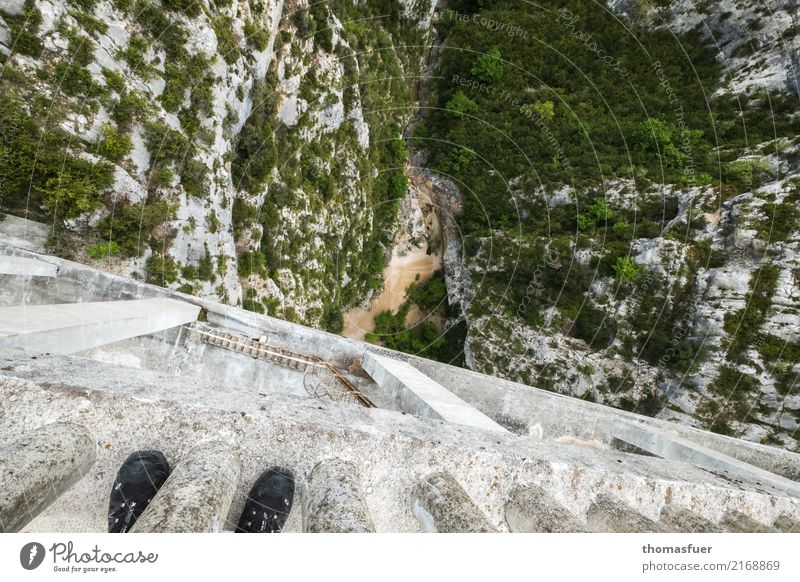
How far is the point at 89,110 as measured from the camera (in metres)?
11.8

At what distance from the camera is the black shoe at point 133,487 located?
3029 millimetres

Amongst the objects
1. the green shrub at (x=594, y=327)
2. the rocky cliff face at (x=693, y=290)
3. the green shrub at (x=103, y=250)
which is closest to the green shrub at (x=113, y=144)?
the green shrub at (x=103, y=250)

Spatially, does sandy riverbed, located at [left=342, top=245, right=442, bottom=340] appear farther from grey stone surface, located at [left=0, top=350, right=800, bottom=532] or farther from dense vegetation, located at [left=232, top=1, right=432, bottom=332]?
grey stone surface, located at [left=0, top=350, right=800, bottom=532]

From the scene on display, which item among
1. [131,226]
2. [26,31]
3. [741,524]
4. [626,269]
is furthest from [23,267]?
[626,269]

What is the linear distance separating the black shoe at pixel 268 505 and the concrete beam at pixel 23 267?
30.2 feet

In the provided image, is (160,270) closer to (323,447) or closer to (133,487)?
(133,487)

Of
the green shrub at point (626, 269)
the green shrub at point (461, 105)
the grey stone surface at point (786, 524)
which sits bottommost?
the grey stone surface at point (786, 524)

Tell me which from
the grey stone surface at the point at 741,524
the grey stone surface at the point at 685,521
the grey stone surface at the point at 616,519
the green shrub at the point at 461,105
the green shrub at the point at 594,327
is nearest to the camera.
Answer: the grey stone surface at the point at 616,519

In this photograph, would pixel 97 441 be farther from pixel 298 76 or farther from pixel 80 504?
pixel 298 76

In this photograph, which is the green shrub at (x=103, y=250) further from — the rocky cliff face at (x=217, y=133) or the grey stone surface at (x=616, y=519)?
the grey stone surface at (x=616, y=519)

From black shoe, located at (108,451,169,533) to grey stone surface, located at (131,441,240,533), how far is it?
249 millimetres

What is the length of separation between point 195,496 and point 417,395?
14.8 feet

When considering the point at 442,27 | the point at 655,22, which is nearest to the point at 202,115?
the point at 442,27
